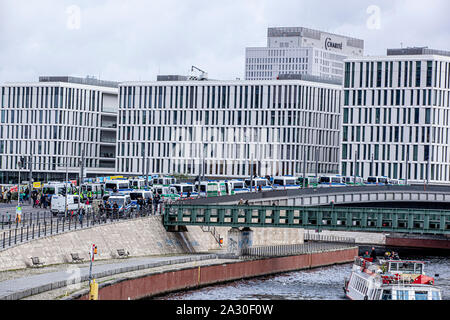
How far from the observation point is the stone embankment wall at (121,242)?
57000 mm

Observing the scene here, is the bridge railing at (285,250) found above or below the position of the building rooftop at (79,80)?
below

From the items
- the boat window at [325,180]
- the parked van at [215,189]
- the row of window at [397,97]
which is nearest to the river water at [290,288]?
the parked van at [215,189]

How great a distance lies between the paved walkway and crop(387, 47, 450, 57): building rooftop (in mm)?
93894

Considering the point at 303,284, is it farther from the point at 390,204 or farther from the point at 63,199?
the point at 390,204

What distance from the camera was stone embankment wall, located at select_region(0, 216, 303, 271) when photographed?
5700 centimetres

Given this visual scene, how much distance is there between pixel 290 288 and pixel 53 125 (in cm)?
12221

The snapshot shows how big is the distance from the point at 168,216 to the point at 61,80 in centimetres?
10628

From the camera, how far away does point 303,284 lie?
70.6 m

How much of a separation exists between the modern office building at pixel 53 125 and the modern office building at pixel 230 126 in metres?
8.58

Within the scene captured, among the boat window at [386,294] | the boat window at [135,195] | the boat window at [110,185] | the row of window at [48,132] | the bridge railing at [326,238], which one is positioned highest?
the row of window at [48,132]

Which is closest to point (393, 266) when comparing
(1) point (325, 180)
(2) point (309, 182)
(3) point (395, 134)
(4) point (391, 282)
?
(4) point (391, 282)

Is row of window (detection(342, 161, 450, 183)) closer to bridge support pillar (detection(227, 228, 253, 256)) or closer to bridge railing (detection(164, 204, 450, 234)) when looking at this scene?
bridge support pillar (detection(227, 228, 253, 256))

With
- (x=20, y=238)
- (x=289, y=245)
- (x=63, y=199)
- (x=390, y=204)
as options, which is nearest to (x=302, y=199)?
(x=289, y=245)

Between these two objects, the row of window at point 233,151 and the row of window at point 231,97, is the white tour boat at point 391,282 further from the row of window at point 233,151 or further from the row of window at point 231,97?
the row of window at point 231,97
